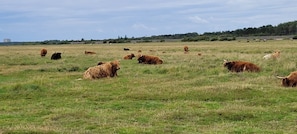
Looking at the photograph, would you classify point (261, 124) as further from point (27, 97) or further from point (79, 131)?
point (27, 97)

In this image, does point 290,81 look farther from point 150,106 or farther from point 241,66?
point 150,106

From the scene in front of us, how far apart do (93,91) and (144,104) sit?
338cm

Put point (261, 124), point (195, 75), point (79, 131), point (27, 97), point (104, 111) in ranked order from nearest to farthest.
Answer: point (79, 131), point (261, 124), point (104, 111), point (27, 97), point (195, 75)

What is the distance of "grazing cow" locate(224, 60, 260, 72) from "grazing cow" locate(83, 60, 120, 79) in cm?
539

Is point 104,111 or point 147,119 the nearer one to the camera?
point 147,119

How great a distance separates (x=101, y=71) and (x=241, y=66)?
647 cm

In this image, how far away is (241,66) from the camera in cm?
2012

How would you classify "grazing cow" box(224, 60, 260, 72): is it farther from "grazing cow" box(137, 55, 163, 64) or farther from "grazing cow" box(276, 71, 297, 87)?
"grazing cow" box(137, 55, 163, 64)

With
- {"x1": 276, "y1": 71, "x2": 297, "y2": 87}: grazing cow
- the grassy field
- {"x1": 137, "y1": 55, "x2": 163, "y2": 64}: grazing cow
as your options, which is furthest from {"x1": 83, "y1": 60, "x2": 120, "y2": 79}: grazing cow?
{"x1": 276, "y1": 71, "x2": 297, "y2": 87}: grazing cow

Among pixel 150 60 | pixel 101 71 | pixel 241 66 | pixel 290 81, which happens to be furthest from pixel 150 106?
pixel 150 60

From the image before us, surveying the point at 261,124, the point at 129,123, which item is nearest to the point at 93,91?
the point at 129,123

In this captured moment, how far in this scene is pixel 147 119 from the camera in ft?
32.9

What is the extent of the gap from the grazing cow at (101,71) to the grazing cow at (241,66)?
17.7 ft

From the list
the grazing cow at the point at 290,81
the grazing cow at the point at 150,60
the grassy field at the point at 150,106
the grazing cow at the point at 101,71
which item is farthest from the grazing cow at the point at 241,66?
the grazing cow at the point at 150,60
